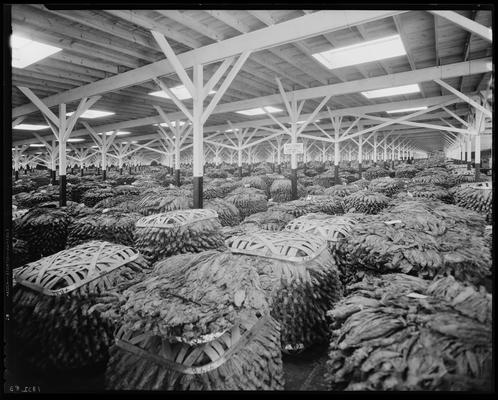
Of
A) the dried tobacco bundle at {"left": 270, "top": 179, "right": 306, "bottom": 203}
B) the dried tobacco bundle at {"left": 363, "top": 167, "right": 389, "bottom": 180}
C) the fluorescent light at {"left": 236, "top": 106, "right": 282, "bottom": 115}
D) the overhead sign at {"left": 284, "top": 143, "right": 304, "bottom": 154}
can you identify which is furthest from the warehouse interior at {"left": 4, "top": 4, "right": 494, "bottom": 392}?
the dried tobacco bundle at {"left": 363, "top": 167, "right": 389, "bottom": 180}

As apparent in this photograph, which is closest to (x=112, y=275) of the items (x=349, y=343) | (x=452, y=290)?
(x=349, y=343)

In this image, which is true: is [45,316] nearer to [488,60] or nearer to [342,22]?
[342,22]

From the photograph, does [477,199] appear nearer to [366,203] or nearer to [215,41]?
[366,203]

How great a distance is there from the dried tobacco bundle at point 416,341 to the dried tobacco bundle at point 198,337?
481 millimetres

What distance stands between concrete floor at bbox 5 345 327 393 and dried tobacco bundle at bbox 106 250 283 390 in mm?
456

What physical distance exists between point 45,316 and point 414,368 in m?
2.44

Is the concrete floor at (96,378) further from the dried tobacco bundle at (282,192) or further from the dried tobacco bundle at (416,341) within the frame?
the dried tobacco bundle at (282,192)

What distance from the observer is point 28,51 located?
5012 mm

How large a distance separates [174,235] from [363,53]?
4.83 m

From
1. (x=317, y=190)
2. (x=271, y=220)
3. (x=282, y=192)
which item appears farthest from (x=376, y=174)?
(x=271, y=220)

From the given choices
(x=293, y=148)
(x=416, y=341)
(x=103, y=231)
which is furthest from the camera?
(x=293, y=148)

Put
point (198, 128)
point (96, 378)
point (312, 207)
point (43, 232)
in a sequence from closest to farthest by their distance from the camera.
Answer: point (96, 378) → point (43, 232) → point (198, 128) → point (312, 207)

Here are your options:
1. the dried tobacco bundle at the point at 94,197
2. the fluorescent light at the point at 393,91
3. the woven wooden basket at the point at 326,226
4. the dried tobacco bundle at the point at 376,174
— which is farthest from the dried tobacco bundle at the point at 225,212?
the dried tobacco bundle at the point at 376,174

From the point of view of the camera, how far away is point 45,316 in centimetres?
224
